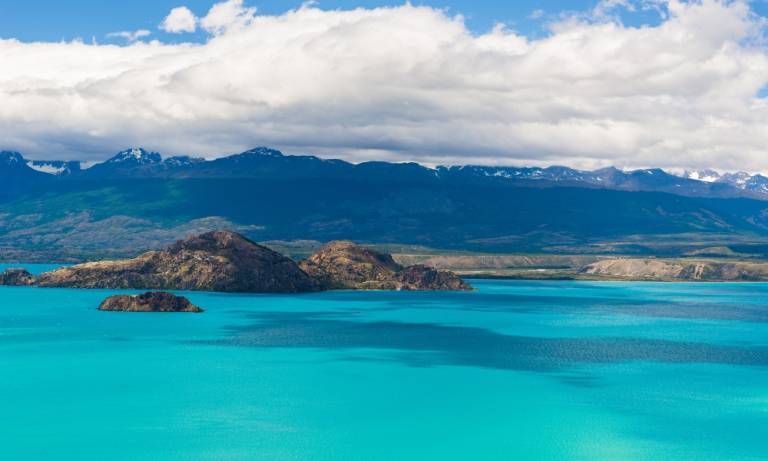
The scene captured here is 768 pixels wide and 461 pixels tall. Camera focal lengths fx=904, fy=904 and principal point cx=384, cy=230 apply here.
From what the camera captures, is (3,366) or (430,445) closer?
(430,445)

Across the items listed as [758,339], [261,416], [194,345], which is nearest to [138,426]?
[261,416]

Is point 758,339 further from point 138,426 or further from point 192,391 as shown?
point 138,426

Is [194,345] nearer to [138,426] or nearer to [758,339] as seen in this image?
[138,426]

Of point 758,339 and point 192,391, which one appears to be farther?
point 758,339

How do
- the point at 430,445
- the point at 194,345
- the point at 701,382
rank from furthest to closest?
the point at 194,345 → the point at 701,382 → the point at 430,445

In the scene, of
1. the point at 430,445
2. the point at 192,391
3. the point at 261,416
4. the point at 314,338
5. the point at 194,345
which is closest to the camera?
the point at 430,445

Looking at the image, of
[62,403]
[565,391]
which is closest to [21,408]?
[62,403]
